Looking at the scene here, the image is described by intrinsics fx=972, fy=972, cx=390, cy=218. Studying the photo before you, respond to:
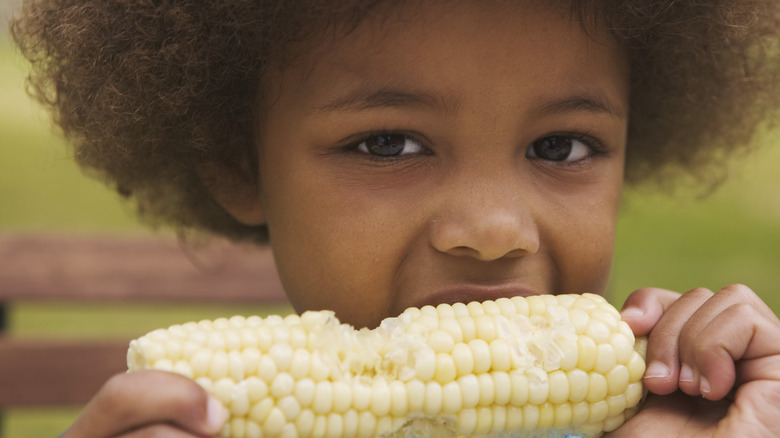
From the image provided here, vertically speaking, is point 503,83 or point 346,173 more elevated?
point 503,83

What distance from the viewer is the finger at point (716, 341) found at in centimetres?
142

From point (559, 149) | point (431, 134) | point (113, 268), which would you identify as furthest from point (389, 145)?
point (113, 268)

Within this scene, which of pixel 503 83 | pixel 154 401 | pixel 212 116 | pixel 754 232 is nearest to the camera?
pixel 154 401

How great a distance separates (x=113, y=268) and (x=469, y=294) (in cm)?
157

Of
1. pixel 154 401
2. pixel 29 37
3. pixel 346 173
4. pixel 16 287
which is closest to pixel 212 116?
pixel 346 173

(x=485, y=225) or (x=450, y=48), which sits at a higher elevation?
(x=450, y=48)

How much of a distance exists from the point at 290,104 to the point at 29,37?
665 mm

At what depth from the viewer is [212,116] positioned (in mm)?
1886

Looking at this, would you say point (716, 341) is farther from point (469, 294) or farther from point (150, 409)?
point (150, 409)

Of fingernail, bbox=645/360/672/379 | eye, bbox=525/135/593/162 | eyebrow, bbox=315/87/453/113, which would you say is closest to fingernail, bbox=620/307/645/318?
fingernail, bbox=645/360/672/379

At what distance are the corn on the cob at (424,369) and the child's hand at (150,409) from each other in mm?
56

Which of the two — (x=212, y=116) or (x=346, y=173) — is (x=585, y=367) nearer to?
(x=346, y=173)

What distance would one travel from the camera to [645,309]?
1580mm

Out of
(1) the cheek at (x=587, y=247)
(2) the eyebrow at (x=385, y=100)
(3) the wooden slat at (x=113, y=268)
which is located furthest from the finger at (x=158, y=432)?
(3) the wooden slat at (x=113, y=268)
